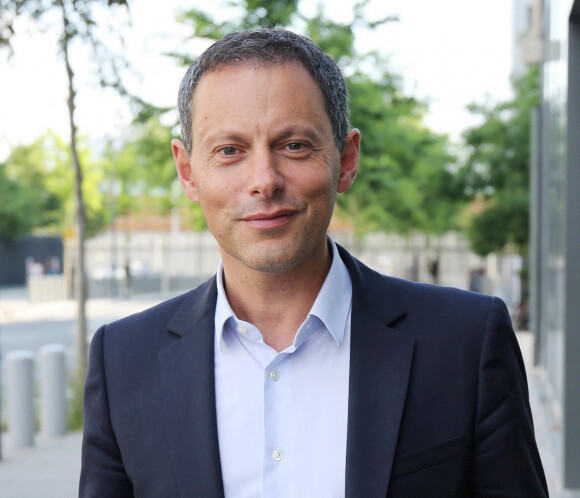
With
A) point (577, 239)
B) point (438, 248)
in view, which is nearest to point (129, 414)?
point (577, 239)

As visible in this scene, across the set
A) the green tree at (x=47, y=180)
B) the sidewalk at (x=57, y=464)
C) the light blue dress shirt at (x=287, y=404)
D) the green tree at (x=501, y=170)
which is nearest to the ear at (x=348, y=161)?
the light blue dress shirt at (x=287, y=404)

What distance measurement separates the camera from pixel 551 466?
8203mm

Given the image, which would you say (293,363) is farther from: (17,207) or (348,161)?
(17,207)

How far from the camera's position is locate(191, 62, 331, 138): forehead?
80.4 inches

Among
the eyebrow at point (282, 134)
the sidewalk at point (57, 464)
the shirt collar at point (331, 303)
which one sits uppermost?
the eyebrow at point (282, 134)

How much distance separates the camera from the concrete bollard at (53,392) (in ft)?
30.5

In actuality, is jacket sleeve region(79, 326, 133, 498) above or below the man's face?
below

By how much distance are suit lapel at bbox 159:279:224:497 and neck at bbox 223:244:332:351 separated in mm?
132

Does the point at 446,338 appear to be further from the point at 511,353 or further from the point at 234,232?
the point at 234,232

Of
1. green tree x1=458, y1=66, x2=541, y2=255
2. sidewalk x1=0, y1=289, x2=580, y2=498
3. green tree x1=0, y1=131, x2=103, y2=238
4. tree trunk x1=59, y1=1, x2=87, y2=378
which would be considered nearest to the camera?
sidewalk x1=0, y1=289, x2=580, y2=498

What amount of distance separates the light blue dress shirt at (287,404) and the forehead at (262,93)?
0.43 m

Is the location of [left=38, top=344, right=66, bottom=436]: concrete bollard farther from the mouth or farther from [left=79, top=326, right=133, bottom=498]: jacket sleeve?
the mouth

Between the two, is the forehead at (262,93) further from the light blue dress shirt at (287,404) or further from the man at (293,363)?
the light blue dress shirt at (287,404)

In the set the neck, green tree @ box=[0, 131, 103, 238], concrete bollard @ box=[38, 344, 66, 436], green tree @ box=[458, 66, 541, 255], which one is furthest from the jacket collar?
green tree @ box=[0, 131, 103, 238]
